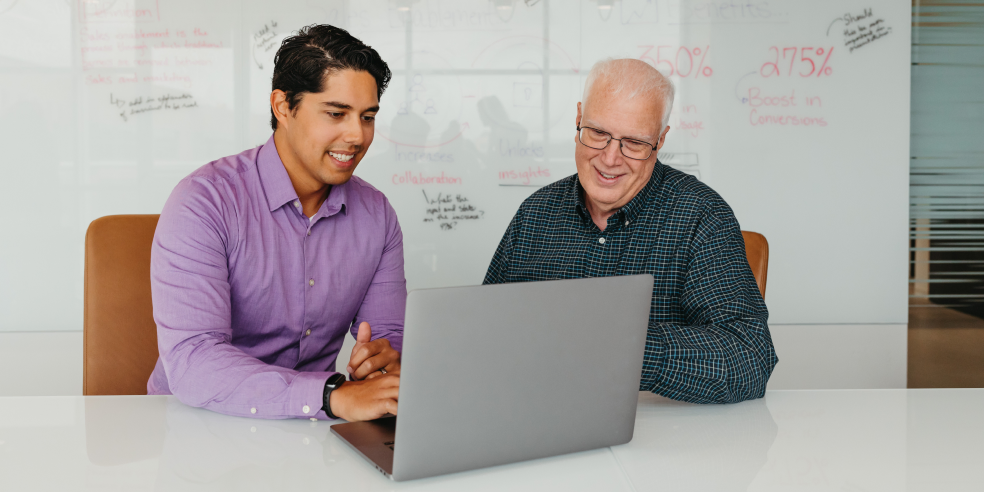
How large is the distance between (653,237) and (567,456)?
2.26ft

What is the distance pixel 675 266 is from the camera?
149cm

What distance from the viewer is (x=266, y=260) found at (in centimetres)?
143

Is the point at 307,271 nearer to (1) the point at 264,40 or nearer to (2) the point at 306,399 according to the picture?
(2) the point at 306,399

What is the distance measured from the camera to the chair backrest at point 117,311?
151 centimetres

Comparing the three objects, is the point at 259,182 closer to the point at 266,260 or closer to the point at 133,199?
the point at 266,260

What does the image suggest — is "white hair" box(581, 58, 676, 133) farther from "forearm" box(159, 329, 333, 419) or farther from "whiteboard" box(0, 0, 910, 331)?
"whiteboard" box(0, 0, 910, 331)

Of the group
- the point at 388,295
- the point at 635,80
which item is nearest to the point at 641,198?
the point at 635,80

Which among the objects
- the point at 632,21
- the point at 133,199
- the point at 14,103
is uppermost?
the point at 632,21

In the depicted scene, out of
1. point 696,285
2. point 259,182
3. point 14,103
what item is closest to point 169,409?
point 259,182

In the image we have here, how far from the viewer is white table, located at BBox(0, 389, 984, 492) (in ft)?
2.85

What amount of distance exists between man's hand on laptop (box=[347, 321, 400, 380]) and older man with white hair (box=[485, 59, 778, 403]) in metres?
0.45

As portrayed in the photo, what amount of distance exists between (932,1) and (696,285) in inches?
106

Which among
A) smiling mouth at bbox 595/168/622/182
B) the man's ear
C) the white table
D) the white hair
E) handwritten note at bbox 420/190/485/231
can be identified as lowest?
the white table

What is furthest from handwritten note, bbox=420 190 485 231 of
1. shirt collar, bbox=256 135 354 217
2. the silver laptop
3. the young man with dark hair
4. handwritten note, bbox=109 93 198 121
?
the silver laptop
